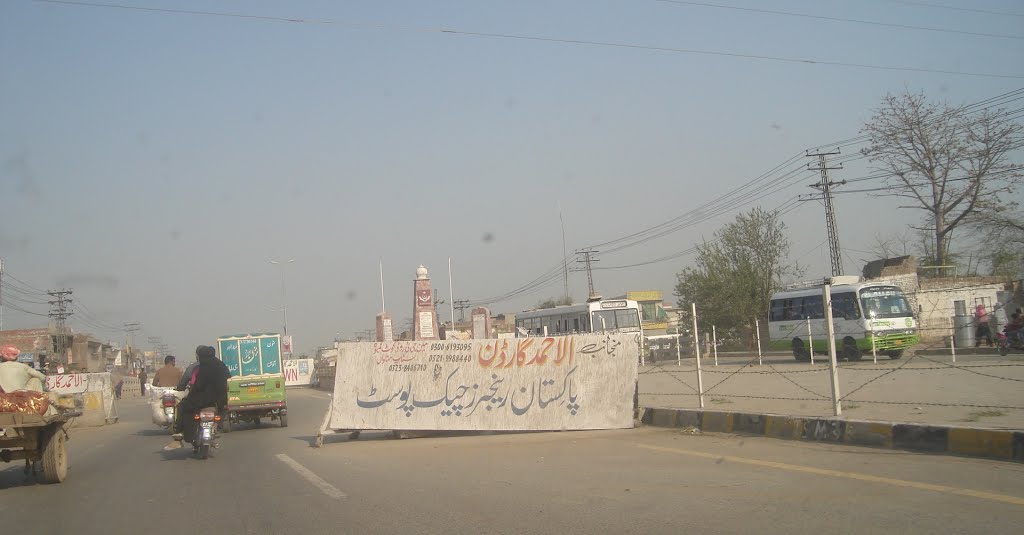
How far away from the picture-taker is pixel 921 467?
26.5 ft

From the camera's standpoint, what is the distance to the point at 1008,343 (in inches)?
867

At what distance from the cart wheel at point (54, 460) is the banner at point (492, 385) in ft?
14.2

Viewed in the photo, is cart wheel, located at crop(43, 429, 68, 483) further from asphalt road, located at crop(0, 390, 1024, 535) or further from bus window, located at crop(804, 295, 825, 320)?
bus window, located at crop(804, 295, 825, 320)

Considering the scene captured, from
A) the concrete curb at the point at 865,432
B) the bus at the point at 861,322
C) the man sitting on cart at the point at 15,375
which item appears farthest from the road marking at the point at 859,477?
the bus at the point at 861,322

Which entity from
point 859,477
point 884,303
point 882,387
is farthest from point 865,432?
point 884,303

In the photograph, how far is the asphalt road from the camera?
20.6 ft

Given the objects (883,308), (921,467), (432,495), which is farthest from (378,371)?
(883,308)

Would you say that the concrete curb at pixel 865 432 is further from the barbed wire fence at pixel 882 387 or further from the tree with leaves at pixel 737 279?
the tree with leaves at pixel 737 279

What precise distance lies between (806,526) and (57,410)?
9726mm

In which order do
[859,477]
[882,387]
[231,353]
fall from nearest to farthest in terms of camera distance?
1. [859,477]
2. [882,387]
3. [231,353]

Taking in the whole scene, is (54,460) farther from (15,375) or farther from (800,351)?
(800,351)

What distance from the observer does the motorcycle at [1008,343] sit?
20797 millimetres

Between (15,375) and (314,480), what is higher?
(15,375)

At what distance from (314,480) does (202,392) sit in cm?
386
